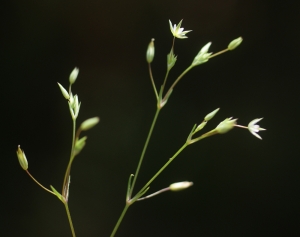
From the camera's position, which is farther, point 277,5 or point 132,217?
point 132,217

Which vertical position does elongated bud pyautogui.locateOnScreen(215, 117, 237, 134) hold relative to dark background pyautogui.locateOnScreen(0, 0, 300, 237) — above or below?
above

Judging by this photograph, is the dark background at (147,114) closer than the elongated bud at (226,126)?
No

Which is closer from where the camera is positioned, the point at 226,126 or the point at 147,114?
the point at 226,126

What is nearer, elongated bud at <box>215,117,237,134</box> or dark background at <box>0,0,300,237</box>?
elongated bud at <box>215,117,237,134</box>

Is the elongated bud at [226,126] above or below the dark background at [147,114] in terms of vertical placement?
above

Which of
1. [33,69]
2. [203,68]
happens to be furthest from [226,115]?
[33,69]

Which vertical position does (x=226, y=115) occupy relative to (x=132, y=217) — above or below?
above

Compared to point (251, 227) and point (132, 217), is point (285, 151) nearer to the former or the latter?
point (251, 227)

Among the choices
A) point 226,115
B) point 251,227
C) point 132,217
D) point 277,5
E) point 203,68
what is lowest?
point 251,227
